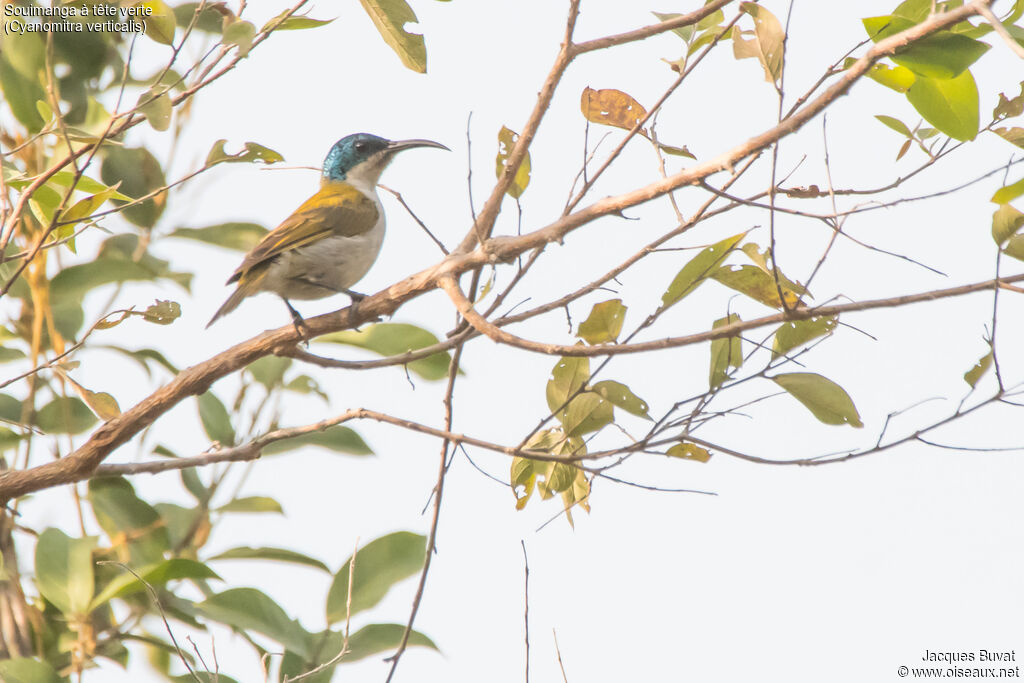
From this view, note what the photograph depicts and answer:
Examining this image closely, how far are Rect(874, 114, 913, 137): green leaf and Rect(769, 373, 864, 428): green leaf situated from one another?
2.74 feet

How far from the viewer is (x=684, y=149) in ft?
Answer: 10.2

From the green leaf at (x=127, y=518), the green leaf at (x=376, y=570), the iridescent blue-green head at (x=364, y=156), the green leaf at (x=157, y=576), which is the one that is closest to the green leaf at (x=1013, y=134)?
the green leaf at (x=376, y=570)

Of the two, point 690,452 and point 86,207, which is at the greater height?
point 86,207

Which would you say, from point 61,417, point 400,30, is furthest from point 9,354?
point 400,30

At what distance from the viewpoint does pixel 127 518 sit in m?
3.79

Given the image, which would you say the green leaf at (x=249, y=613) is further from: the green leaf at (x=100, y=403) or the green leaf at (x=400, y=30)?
A: the green leaf at (x=400, y=30)

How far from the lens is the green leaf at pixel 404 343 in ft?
12.9

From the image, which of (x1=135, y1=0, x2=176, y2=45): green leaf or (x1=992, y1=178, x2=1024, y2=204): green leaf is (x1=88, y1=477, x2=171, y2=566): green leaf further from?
(x1=992, y1=178, x2=1024, y2=204): green leaf

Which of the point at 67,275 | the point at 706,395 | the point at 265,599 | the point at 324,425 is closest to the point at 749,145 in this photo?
the point at 706,395

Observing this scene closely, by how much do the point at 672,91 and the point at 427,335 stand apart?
1406mm

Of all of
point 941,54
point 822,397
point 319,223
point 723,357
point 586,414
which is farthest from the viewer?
point 319,223

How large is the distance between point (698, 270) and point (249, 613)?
6.53 ft

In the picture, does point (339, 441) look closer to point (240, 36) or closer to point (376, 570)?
point (376, 570)

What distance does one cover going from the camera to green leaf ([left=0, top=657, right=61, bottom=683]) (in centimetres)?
320
